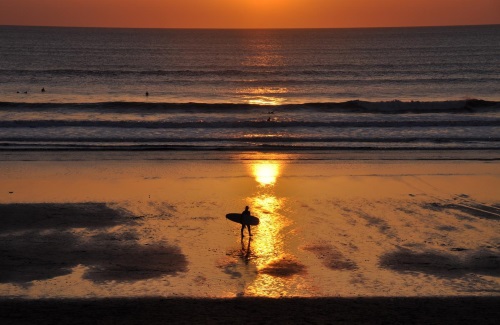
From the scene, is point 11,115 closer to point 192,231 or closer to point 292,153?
point 292,153

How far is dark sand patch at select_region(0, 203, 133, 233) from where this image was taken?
1652cm

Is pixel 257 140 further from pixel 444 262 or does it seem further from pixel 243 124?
pixel 444 262

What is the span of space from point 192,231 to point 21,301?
505cm

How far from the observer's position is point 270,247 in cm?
1500

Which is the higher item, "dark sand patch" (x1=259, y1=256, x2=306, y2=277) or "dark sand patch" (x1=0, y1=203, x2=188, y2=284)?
"dark sand patch" (x1=0, y1=203, x2=188, y2=284)

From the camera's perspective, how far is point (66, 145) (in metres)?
27.9

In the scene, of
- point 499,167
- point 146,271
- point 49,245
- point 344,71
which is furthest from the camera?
point 344,71

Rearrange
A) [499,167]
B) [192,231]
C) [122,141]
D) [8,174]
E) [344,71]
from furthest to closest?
[344,71]
[122,141]
[499,167]
[8,174]
[192,231]

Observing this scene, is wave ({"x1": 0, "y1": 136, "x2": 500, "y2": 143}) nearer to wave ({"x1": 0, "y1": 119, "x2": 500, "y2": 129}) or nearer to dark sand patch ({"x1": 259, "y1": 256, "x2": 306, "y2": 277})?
wave ({"x1": 0, "y1": 119, "x2": 500, "y2": 129})

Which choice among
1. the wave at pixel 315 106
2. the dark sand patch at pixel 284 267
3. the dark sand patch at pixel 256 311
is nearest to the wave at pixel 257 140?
the wave at pixel 315 106

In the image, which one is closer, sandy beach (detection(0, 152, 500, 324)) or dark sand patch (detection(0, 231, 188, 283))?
sandy beach (detection(0, 152, 500, 324))

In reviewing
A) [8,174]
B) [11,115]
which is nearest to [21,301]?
[8,174]

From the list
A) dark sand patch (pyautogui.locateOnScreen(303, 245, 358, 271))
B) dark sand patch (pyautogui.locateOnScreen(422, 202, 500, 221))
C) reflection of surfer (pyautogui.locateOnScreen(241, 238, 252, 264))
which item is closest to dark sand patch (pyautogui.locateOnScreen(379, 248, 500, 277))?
dark sand patch (pyautogui.locateOnScreen(303, 245, 358, 271))

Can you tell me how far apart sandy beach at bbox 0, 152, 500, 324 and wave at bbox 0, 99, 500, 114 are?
59.9 ft
